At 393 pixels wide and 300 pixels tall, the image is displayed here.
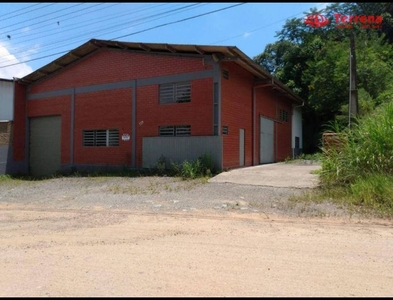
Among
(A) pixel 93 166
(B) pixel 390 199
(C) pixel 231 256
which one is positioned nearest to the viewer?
(C) pixel 231 256

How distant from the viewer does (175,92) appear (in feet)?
58.7

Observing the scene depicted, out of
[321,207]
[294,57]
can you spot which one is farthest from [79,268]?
[294,57]

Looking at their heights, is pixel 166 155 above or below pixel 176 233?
above

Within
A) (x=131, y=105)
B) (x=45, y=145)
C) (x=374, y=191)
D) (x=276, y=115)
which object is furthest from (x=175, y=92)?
(x=374, y=191)

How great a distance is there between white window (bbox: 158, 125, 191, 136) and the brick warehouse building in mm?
52

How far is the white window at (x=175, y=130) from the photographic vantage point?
17.5m

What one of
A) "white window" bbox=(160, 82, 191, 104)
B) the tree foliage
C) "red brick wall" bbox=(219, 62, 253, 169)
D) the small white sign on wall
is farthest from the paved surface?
the tree foliage

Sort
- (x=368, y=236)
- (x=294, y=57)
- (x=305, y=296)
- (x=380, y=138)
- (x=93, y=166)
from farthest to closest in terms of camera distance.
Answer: (x=294, y=57) < (x=93, y=166) < (x=380, y=138) < (x=368, y=236) < (x=305, y=296)

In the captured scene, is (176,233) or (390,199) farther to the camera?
(390,199)

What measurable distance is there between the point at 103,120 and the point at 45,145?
5.56 meters

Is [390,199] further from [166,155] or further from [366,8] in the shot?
[366,8]

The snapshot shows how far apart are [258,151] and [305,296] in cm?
1751

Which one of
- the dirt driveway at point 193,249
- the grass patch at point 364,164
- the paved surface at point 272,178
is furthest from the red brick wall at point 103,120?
the grass patch at point 364,164

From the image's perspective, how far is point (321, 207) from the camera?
9.75m
